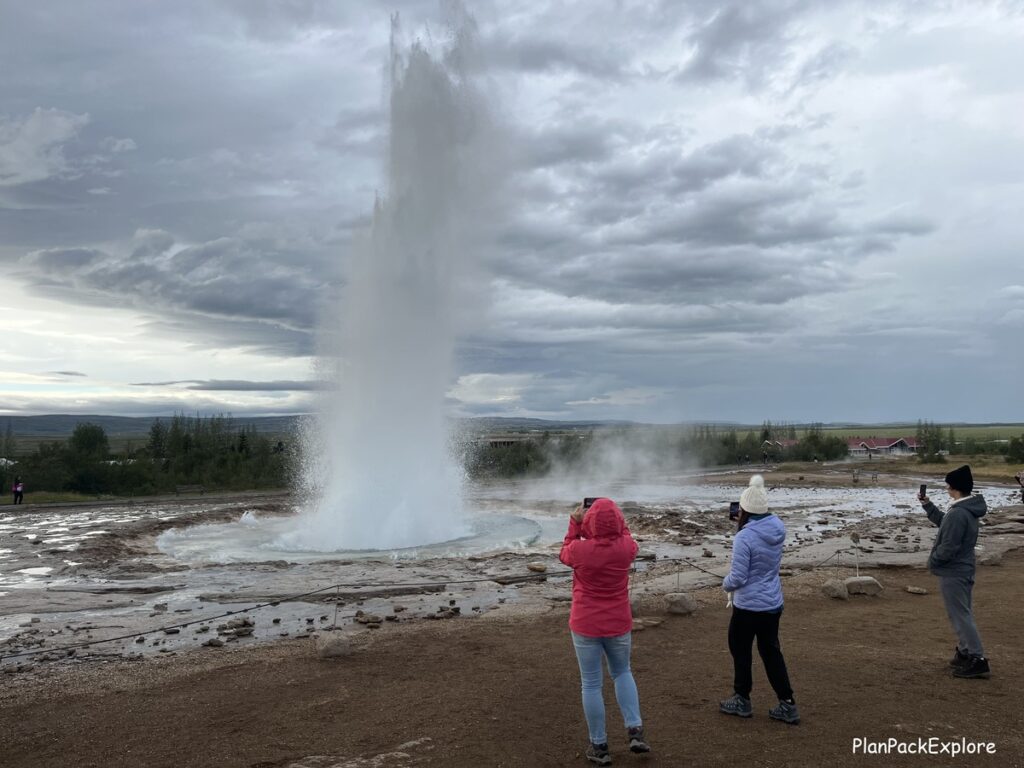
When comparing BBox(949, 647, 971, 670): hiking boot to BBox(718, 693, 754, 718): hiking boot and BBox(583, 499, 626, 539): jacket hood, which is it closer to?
BBox(718, 693, 754, 718): hiking boot

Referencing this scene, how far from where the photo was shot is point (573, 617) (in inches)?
183

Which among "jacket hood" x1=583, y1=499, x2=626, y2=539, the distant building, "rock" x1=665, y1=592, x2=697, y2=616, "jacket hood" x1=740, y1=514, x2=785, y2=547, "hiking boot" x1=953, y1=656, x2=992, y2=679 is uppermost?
"jacket hood" x1=583, y1=499, x2=626, y2=539

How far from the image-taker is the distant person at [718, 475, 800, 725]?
16.7ft

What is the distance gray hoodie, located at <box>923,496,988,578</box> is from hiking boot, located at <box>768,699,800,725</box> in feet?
6.40

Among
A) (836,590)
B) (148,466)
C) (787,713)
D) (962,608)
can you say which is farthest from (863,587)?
(148,466)

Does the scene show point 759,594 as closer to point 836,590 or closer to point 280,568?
point 836,590

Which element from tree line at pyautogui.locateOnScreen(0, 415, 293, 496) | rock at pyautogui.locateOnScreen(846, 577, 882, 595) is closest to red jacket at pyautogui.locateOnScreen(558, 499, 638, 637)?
rock at pyautogui.locateOnScreen(846, 577, 882, 595)

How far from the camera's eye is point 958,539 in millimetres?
5977

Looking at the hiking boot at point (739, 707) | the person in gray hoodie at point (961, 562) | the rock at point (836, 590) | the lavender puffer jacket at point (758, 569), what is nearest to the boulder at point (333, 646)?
the hiking boot at point (739, 707)

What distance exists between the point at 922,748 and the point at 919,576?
8562 mm

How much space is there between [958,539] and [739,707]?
92.6 inches

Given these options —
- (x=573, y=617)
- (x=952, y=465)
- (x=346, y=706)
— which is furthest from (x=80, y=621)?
(x=952, y=465)

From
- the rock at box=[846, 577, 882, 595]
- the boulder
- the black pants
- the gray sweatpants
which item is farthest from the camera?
the rock at box=[846, 577, 882, 595]

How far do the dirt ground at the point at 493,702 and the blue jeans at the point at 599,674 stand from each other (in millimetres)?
305
